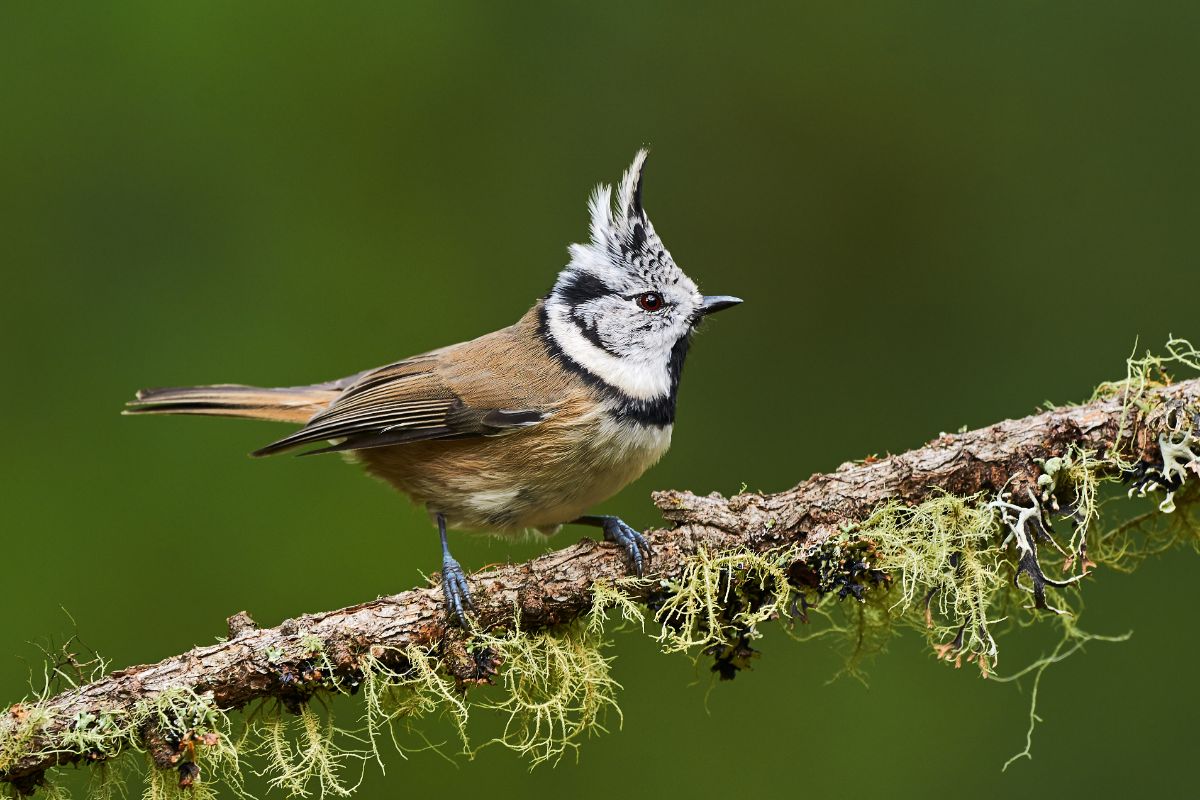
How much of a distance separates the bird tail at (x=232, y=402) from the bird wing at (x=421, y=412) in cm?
18

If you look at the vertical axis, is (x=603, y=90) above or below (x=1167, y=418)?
above

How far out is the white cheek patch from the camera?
2.89m

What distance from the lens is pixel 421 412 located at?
2.93 metres

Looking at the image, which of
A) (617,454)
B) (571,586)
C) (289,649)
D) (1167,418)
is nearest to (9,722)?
(289,649)

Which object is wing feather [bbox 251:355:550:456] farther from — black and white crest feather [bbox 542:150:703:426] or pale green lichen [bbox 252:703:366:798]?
pale green lichen [bbox 252:703:366:798]

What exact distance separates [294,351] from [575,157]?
134cm

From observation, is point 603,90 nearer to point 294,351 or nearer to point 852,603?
point 294,351

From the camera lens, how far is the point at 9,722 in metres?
1.97

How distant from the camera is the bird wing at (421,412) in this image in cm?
285

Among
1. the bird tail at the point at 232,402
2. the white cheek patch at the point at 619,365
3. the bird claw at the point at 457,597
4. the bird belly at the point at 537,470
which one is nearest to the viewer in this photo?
the bird claw at the point at 457,597

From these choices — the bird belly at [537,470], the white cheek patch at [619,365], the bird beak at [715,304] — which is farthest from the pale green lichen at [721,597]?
the bird beak at [715,304]

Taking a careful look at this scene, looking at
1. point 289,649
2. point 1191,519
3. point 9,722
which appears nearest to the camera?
point 9,722

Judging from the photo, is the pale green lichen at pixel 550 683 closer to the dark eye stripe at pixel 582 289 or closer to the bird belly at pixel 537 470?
the bird belly at pixel 537 470

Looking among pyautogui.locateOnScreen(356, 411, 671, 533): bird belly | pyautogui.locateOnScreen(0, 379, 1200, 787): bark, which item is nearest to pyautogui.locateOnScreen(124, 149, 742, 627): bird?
pyautogui.locateOnScreen(356, 411, 671, 533): bird belly
